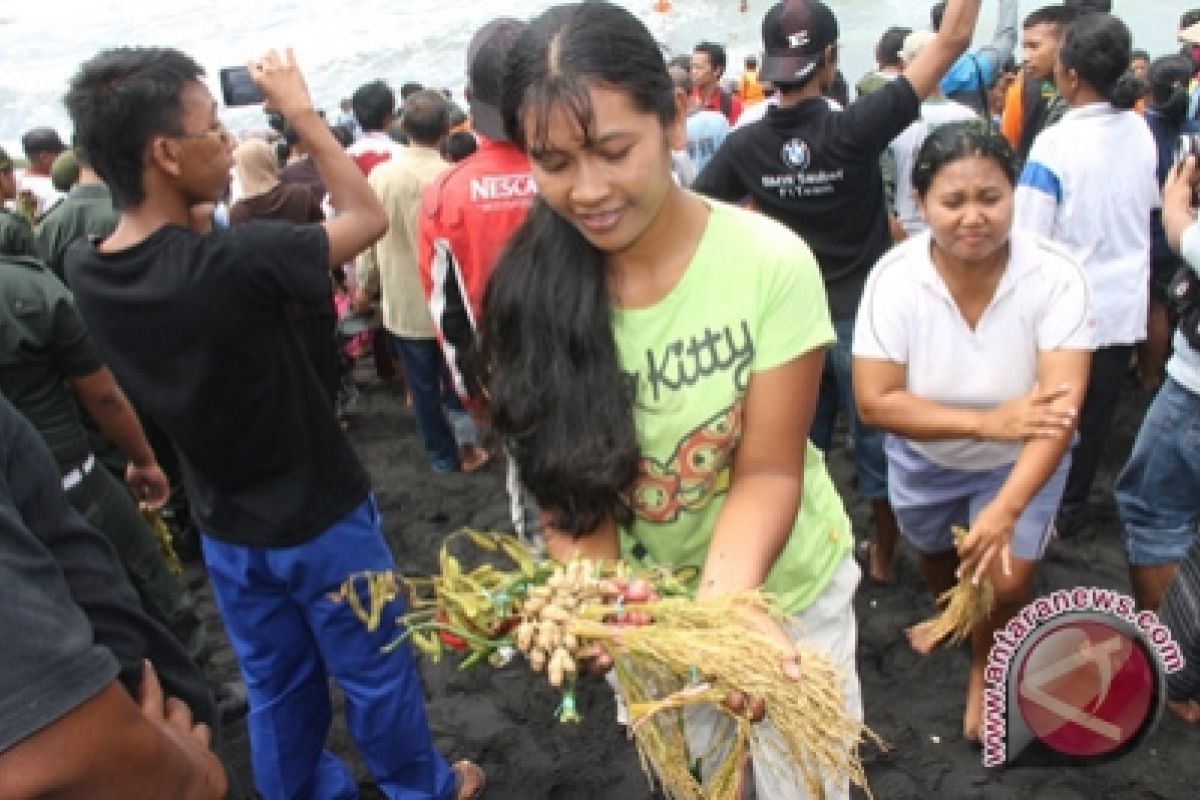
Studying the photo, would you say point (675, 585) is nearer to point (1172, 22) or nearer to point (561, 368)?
point (561, 368)

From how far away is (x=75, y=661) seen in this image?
1.06 m

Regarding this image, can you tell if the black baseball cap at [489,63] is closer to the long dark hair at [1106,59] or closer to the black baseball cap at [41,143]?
the long dark hair at [1106,59]

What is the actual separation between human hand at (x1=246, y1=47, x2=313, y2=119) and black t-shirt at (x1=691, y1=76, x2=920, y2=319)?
176cm

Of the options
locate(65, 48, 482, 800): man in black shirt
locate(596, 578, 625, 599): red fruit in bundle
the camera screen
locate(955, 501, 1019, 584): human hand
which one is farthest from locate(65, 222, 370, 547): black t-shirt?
the camera screen

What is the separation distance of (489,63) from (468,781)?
203 centimetres

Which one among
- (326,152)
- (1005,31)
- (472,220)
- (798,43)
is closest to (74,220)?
(472,220)

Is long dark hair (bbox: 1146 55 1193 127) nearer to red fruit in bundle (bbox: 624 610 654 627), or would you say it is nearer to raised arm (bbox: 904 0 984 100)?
raised arm (bbox: 904 0 984 100)

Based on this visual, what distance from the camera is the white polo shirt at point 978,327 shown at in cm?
249

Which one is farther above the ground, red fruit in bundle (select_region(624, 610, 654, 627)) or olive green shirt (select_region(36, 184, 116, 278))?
red fruit in bundle (select_region(624, 610, 654, 627))

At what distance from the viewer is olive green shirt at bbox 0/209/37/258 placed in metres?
3.10

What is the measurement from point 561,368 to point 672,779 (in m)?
0.70

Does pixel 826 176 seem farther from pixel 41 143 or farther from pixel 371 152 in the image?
pixel 41 143

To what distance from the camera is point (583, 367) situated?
5.64ft

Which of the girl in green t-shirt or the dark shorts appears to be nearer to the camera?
the girl in green t-shirt
